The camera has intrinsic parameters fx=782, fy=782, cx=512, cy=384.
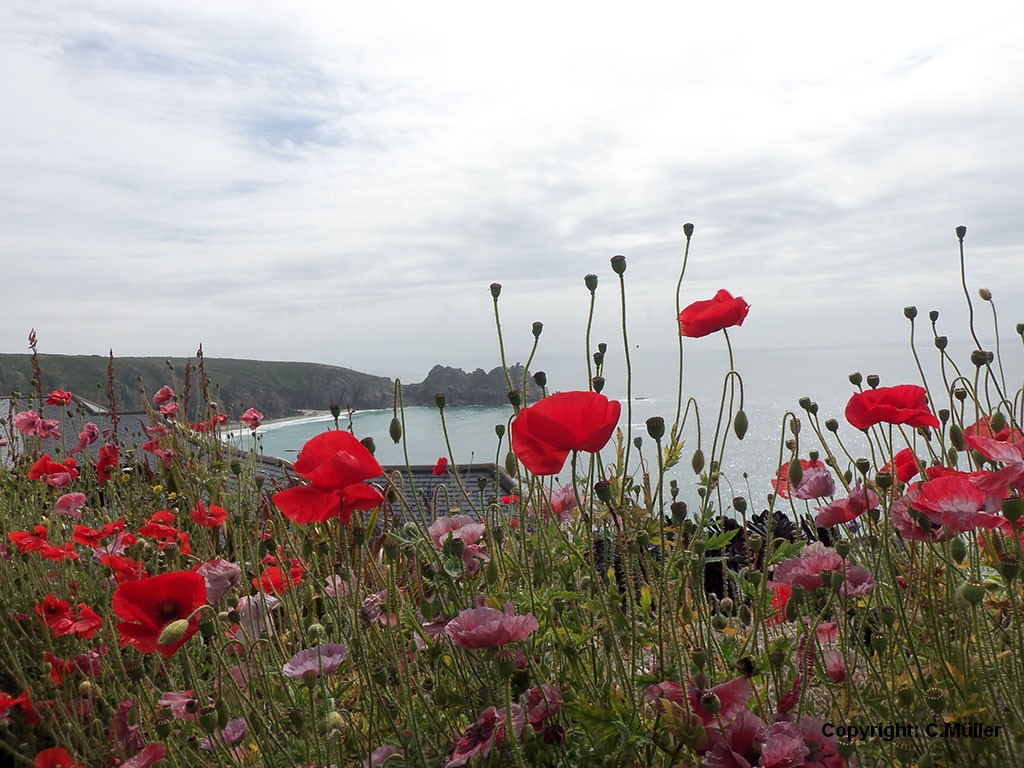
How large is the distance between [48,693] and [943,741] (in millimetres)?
2928

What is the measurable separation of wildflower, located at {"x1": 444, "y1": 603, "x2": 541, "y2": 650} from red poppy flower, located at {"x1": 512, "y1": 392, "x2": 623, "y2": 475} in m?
0.27

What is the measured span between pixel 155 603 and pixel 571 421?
928 mm

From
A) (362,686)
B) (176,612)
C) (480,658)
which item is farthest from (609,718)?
(176,612)

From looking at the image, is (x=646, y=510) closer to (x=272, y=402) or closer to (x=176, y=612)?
Answer: (x=176, y=612)

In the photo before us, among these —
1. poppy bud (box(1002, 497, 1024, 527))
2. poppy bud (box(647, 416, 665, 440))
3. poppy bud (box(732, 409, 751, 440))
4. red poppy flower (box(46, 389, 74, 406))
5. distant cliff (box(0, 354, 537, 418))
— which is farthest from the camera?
distant cliff (box(0, 354, 537, 418))

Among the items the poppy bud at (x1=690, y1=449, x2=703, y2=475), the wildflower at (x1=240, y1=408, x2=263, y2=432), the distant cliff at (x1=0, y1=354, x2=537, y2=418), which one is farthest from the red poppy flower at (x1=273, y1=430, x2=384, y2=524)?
the distant cliff at (x1=0, y1=354, x2=537, y2=418)

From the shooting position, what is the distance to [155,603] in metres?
1.58

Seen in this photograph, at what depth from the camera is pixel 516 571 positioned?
2045 millimetres

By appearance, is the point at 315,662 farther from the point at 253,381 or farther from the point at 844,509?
the point at 253,381

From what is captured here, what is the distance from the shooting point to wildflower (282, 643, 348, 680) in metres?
1.53

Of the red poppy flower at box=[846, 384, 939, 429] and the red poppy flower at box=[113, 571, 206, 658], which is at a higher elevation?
the red poppy flower at box=[846, 384, 939, 429]

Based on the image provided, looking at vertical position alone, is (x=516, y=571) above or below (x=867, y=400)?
below

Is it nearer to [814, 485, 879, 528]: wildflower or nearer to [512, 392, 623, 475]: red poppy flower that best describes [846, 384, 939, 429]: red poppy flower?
[814, 485, 879, 528]: wildflower

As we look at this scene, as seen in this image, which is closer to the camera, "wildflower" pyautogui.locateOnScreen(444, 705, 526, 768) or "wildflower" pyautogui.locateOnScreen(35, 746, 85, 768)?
"wildflower" pyautogui.locateOnScreen(444, 705, 526, 768)
